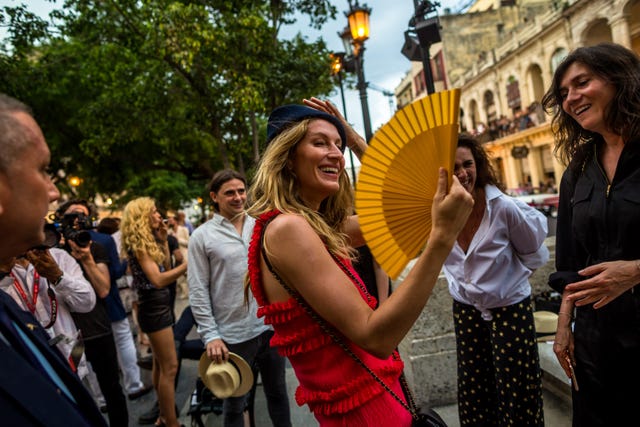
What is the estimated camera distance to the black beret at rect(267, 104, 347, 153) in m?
1.53

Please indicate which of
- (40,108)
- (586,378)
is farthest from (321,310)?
(40,108)

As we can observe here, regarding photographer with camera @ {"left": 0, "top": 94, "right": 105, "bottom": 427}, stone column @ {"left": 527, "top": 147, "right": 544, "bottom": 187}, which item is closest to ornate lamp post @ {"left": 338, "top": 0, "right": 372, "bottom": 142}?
photographer with camera @ {"left": 0, "top": 94, "right": 105, "bottom": 427}

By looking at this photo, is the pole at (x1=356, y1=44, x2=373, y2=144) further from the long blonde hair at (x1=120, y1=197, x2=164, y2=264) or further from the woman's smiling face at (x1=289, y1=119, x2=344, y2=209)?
the woman's smiling face at (x1=289, y1=119, x2=344, y2=209)

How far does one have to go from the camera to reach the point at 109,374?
10.4 feet

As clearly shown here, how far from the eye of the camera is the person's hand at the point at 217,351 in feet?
8.96

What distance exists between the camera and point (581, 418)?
1813 mm

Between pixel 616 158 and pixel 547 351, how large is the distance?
1.91 metres

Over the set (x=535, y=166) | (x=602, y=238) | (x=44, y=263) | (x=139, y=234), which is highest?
(x=535, y=166)

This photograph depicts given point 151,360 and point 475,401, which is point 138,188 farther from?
point 475,401

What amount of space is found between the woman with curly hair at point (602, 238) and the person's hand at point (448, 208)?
0.93 m

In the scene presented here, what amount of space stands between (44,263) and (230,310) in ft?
4.11

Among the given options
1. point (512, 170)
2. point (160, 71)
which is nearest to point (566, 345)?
point (160, 71)

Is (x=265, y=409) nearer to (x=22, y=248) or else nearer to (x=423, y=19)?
(x=22, y=248)

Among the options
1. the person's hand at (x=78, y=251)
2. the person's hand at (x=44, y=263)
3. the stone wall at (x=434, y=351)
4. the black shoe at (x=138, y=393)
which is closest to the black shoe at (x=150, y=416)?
the black shoe at (x=138, y=393)
